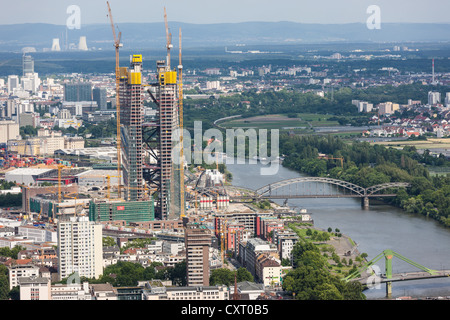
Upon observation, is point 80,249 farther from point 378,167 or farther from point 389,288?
point 378,167

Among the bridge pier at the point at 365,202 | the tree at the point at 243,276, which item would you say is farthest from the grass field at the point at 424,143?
the tree at the point at 243,276

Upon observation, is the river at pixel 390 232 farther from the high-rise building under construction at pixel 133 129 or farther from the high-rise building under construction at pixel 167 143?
the high-rise building under construction at pixel 133 129

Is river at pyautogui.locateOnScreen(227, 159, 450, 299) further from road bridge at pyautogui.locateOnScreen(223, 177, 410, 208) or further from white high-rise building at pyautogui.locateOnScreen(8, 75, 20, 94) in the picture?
white high-rise building at pyautogui.locateOnScreen(8, 75, 20, 94)

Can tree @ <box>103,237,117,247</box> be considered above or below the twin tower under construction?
below

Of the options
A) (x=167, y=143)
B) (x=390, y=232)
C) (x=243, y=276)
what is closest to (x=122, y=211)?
(x=167, y=143)

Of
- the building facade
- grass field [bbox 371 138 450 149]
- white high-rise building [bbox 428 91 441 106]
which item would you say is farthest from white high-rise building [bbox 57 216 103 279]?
white high-rise building [bbox 428 91 441 106]
